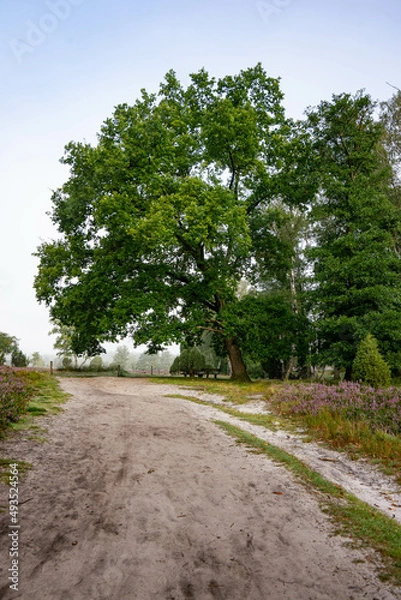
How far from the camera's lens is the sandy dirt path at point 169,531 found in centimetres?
286

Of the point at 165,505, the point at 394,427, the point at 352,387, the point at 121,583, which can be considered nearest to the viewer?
the point at 121,583

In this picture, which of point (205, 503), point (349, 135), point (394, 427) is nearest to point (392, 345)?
point (394, 427)

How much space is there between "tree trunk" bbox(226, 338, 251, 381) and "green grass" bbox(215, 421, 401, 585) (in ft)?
53.4

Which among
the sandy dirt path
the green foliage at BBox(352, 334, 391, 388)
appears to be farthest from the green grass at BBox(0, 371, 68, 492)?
the green foliage at BBox(352, 334, 391, 388)

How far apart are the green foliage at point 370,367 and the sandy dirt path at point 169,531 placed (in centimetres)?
1012

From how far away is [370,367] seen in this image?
1468cm

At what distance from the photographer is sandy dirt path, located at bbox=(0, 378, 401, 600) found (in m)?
2.86

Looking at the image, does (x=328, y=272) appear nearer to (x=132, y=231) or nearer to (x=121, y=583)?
(x=132, y=231)

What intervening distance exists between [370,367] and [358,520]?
1190 centimetres

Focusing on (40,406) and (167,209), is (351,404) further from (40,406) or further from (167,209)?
(167,209)

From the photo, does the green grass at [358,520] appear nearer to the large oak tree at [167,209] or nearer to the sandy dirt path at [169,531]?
the sandy dirt path at [169,531]

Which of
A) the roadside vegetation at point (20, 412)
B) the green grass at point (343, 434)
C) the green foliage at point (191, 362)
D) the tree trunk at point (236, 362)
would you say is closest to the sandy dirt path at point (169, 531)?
the roadside vegetation at point (20, 412)

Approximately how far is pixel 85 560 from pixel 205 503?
175cm

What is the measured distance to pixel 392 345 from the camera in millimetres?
17156
